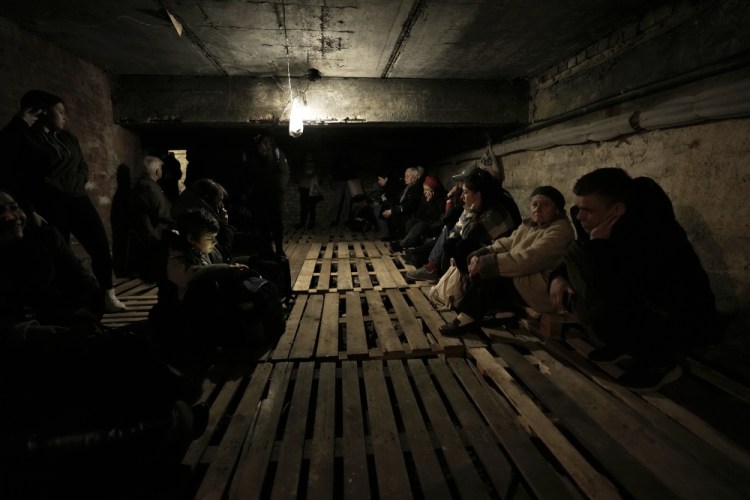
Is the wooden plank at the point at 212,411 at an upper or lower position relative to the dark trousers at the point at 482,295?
lower

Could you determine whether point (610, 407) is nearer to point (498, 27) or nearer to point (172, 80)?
point (498, 27)

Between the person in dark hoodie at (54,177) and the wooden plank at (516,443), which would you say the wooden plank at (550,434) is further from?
the person in dark hoodie at (54,177)

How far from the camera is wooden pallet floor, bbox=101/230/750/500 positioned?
1.59 m

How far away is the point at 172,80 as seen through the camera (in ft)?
16.8

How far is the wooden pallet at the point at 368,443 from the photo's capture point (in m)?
1.61

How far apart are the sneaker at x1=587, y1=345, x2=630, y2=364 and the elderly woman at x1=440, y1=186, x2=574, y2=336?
1.99ft

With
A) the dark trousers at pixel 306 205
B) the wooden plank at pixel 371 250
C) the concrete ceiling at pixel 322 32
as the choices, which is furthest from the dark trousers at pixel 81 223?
the dark trousers at pixel 306 205

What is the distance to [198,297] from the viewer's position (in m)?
2.60

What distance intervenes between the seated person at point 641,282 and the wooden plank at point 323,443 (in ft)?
5.93

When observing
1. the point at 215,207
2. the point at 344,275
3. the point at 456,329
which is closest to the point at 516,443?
the point at 456,329

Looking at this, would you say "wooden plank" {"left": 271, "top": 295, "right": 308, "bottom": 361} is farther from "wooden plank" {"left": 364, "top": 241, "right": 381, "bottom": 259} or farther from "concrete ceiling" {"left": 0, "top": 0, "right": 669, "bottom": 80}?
"concrete ceiling" {"left": 0, "top": 0, "right": 669, "bottom": 80}

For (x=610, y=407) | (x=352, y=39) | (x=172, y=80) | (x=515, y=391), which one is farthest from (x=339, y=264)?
(x=610, y=407)

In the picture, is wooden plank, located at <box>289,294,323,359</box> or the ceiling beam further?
the ceiling beam

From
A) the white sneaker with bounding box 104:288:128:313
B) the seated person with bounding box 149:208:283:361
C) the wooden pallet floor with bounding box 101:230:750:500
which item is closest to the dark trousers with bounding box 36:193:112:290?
the white sneaker with bounding box 104:288:128:313
